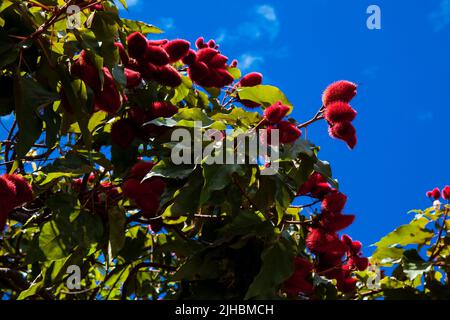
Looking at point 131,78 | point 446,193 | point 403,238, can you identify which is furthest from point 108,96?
point 446,193

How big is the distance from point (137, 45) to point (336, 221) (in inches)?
33.1

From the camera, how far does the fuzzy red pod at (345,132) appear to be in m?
1.62

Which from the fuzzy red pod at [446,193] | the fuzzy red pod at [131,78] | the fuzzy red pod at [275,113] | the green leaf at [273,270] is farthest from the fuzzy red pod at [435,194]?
the fuzzy red pod at [131,78]

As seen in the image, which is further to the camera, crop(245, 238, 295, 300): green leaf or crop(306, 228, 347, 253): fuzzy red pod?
crop(306, 228, 347, 253): fuzzy red pod

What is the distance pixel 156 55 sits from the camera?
74.0 inches

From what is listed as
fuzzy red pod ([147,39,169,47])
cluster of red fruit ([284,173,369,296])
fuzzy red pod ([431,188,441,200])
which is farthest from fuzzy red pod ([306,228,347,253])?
fuzzy red pod ([431,188,441,200])

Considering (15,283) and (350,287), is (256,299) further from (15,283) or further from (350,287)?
(15,283)

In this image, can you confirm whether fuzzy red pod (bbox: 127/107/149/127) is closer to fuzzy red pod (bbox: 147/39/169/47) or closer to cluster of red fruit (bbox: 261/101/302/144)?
fuzzy red pod (bbox: 147/39/169/47)

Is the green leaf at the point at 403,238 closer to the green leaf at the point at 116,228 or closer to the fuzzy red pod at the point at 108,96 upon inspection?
the green leaf at the point at 116,228

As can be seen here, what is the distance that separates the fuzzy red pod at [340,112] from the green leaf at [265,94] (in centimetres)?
16

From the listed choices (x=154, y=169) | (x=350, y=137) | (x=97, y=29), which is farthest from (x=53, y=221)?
(x=350, y=137)

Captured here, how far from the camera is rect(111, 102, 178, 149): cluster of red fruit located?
1891mm

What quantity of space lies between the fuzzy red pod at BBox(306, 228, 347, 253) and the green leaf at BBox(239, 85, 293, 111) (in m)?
0.43
